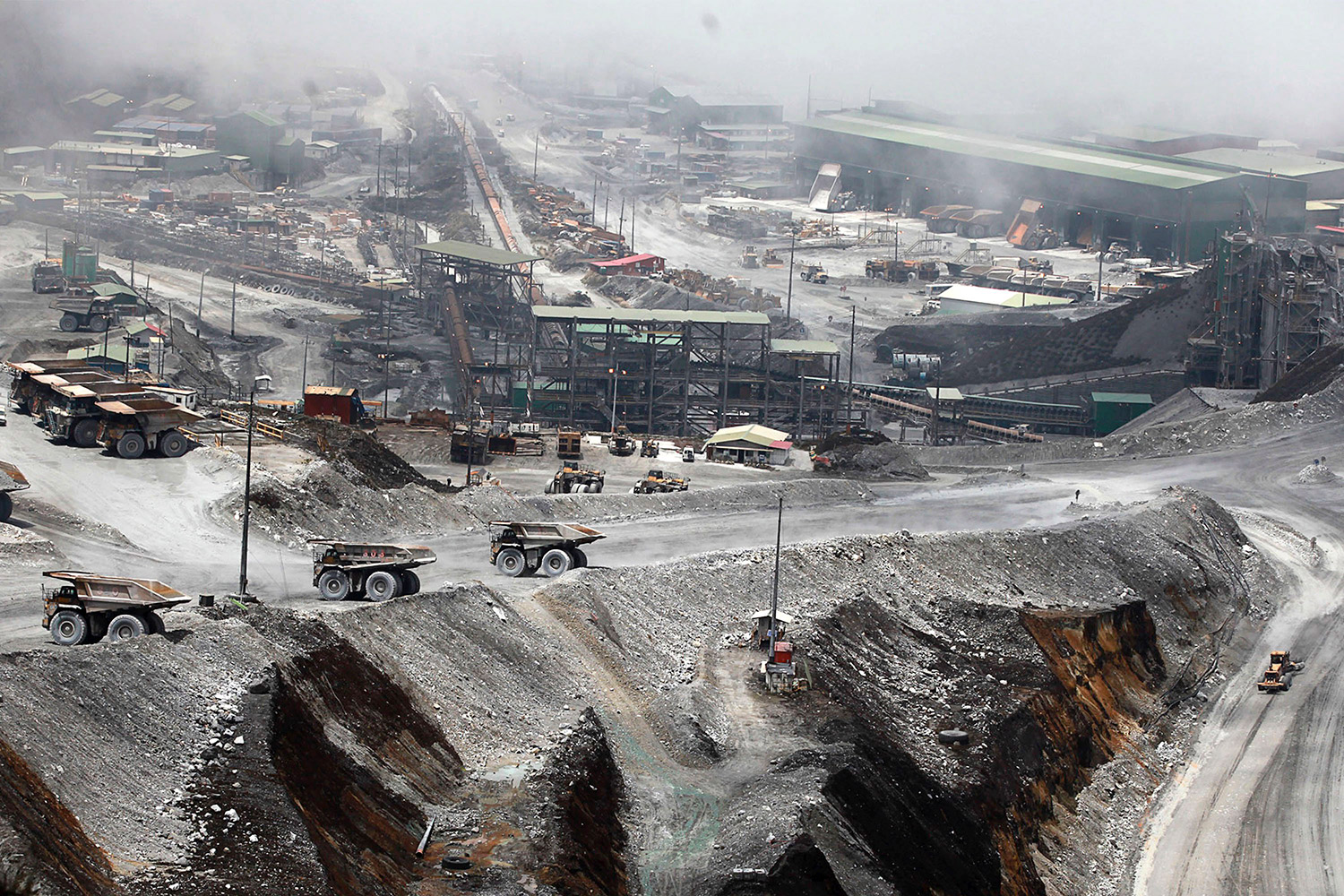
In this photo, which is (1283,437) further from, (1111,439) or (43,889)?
(43,889)

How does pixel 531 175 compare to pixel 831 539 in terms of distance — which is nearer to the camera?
pixel 831 539

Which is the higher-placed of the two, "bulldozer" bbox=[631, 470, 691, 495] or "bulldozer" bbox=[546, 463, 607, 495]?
"bulldozer" bbox=[631, 470, 691, 495]

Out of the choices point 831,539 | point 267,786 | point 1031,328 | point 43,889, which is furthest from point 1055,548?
point 1031,328

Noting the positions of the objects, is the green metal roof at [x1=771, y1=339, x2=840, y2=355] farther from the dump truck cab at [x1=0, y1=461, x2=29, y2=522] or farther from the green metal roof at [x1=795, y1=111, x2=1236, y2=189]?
the dump truck cab at [x1=0, y1=461, x2=29, y2=522]

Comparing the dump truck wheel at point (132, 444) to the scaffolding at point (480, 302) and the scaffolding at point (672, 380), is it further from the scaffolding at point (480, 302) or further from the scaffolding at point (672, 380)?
the scaffolding at point (480, 302)

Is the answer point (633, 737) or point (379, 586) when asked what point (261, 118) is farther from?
point (633, 737)

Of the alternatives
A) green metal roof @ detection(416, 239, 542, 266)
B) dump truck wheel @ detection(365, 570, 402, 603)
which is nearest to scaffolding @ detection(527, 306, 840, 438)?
green metal roof @ detection(416, 239, 542, 266)

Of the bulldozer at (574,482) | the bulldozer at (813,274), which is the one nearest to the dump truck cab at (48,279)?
the bulldozer at (574,482)

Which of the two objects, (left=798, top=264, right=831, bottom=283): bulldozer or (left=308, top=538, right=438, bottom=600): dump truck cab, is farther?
(left=798, top=264, right=831, bottom=283): bulldozer
